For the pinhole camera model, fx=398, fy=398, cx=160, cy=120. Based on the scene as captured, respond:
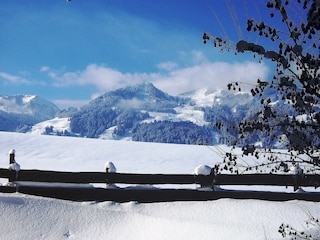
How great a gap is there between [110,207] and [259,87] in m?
5.91

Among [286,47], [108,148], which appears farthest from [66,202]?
[108,148]

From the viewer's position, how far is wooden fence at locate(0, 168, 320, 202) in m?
8.34

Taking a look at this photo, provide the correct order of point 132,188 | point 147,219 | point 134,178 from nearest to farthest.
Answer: point 147,219 → point 134,178 → point 132,188

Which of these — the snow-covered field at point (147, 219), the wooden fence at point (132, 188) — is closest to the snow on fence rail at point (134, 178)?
the wooden fence at point (132, 188)

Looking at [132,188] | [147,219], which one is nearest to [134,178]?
Result: [132,188]

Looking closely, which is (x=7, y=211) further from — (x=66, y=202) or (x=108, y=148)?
(x=108, y=148)

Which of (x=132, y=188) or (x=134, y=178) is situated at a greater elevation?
(x=134, y=178)

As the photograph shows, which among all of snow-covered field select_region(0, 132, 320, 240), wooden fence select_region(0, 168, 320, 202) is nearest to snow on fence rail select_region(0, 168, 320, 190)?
wooden fence select_region(0, 168, 320, 202)

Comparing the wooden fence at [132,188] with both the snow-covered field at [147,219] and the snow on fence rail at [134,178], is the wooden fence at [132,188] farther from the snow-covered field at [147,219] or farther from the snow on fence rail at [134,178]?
the snow-covered field at [147,219]

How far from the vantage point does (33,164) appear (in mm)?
21203

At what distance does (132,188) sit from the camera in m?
8.64

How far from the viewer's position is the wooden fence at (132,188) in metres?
8.34

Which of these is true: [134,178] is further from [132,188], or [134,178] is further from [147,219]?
[147,219]

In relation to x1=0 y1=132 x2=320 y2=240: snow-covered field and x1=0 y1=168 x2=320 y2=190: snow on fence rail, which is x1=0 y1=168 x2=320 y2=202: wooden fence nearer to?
x1=0 y1=168 x2=320 y2=190: snow on fence rail
